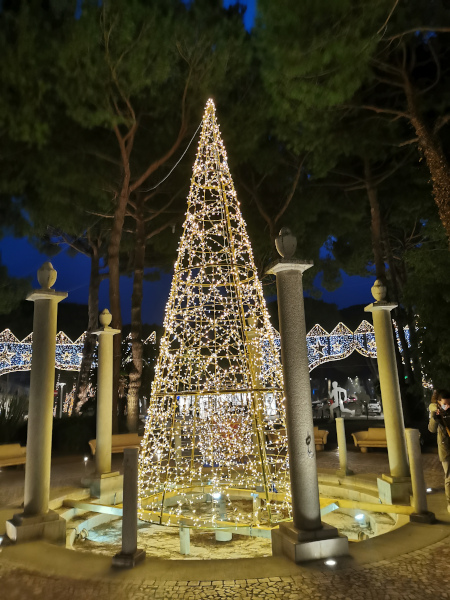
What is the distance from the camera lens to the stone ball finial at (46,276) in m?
5.31

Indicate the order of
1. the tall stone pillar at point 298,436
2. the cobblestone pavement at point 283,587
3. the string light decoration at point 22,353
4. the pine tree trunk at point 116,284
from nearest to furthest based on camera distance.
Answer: the cobblestone pavement at point 283,587 < the tall stone pillar at point 298,436 < the pine tree trunk at point 116,284 < the string light decoration at point 22,353

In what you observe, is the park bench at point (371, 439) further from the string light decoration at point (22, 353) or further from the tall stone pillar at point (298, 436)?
the string light decoration at point (22, 353)

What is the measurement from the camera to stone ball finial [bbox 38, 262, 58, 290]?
531cm

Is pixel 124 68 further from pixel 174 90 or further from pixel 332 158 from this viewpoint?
pixel 332 158

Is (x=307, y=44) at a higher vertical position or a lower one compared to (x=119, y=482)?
higher

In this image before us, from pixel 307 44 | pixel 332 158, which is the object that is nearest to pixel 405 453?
pixel 307 44

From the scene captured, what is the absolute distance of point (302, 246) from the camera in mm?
16422

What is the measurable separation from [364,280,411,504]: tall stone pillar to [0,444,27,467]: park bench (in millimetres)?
7789

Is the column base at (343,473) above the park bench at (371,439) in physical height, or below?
below

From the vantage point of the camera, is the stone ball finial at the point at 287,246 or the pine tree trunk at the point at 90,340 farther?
the pine tree trunk at the point at 90,340

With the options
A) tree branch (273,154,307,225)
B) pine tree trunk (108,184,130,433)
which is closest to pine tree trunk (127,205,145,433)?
pine tree trunk (108,184,130,433)

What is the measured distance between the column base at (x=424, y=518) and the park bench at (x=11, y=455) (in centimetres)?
835

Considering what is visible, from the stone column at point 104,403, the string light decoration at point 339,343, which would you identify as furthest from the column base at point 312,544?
the string light decoration at point 339,343

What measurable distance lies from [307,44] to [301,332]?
6.39m
